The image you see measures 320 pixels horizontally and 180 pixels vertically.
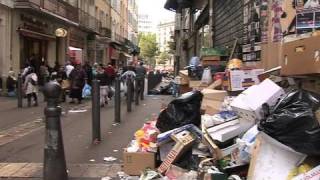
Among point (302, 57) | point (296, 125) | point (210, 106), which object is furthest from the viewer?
point (210, 106)

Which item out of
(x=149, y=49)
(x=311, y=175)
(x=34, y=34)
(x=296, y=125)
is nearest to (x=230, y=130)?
(x=296, y=125)

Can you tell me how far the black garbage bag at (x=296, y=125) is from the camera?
14.5 feet

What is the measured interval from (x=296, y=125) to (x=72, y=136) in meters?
6.61

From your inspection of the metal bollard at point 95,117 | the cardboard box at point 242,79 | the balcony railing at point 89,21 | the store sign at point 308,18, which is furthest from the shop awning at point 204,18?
the balcony railing at point 89,21

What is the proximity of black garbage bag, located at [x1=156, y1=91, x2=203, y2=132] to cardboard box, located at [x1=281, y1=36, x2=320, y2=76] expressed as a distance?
5.28ft

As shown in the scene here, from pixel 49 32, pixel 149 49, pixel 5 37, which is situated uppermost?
pixel 149 49

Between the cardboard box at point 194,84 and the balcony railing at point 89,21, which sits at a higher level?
the balcony railing at point 89,21

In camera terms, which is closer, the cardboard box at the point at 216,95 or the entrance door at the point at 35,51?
the cardboard box at the point at 216,95

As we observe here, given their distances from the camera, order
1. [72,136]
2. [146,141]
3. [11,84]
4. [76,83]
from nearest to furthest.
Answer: [146,141], [72,136], [76,83], [11,84]

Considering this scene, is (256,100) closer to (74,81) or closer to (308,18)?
(308,18)

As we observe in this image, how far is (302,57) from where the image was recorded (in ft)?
17.1

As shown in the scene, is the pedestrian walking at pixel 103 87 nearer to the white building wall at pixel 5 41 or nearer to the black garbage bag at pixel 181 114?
the white building wall at pixel 5 41

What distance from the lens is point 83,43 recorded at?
44.1 m

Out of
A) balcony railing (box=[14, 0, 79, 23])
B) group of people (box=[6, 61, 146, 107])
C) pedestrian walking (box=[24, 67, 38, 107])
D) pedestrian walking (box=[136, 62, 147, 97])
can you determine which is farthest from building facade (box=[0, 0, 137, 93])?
pedestrian walking (box=[24, 67, 38, 107])
